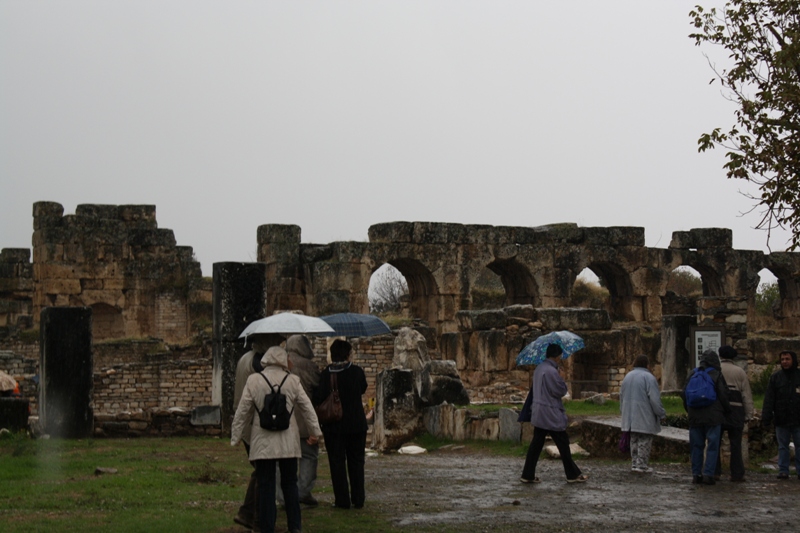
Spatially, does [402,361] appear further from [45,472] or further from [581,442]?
[45,472]

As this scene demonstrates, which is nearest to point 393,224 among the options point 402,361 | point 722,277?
point 722,277

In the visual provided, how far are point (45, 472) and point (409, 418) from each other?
565cm

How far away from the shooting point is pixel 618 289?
33719 millimetres

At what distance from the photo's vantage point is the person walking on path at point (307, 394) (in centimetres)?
974

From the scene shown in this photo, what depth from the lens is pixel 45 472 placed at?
12133mm

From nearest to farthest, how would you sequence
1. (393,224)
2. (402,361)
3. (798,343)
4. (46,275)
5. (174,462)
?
(174,462) → (402,361) → (798,343) → (393,224) → (46,275)

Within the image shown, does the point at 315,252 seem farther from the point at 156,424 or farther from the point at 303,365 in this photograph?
the point at 303,365

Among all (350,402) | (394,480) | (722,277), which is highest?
(722,277)

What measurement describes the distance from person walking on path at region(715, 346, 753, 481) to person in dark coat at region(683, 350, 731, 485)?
0.11 m

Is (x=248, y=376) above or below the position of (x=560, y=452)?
above

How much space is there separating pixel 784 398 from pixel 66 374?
9360mm

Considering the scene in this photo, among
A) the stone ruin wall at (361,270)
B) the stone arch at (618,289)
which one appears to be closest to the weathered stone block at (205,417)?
the stone ruin wall at (361,270)

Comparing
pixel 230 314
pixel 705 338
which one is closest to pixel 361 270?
pixel 705 338

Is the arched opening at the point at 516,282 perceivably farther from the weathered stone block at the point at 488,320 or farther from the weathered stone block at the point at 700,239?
the weathered stone block at the point at 488,320
